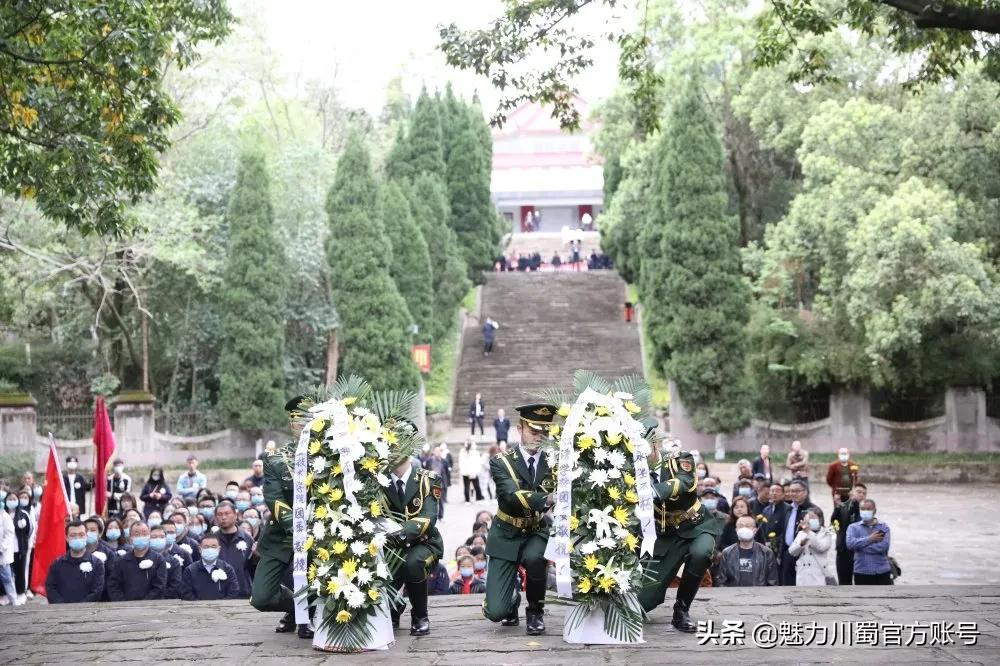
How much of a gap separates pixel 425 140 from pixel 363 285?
1364 cm

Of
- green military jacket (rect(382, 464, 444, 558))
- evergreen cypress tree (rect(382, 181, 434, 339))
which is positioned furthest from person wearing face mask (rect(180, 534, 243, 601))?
evergreen cypress tree (rect(382, 181, 434, 339))

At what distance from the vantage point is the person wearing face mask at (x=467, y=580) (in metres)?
15.0

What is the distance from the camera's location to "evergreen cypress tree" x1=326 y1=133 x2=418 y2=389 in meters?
36.9

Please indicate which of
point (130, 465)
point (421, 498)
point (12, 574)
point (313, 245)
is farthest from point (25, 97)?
point (313, 245)

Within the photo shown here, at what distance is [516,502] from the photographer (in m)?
11.0

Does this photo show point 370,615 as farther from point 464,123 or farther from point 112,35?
point 464,123

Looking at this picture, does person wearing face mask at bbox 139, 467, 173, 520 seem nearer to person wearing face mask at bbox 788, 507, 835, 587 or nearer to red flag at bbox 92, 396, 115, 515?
red flag at bbox 92, 396, 115, 515

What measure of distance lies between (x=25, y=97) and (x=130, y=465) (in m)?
18.8

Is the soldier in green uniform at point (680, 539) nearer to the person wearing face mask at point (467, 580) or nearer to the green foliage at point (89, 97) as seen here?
the person wearing face mask at point (467, 580)

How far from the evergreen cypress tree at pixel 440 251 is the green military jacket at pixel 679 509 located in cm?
3274

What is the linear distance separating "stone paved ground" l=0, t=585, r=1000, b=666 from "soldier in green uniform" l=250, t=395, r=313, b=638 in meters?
0.33

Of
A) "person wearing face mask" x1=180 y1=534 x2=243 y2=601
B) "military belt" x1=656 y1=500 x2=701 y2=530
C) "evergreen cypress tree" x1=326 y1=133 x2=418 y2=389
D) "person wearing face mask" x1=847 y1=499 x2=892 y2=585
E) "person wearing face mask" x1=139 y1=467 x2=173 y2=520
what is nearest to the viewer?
"military belt" x1=656 y1=500 x2=701 y2=530

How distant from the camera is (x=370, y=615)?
10.7m

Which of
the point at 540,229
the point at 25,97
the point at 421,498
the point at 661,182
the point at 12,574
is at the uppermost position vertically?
the point at 540,229
